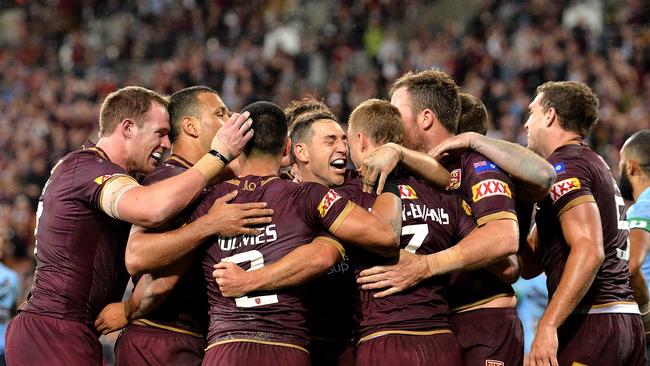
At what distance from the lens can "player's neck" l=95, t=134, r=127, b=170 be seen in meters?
5.97

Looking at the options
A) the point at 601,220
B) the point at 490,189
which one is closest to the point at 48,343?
the point at 490,189

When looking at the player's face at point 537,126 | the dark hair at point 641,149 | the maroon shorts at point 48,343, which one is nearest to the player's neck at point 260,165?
the maroon shorts at point 48,343

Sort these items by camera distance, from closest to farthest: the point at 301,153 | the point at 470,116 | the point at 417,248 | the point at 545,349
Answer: the point at 417,248 → the point at 545,349 → the point at 301,153 → the point at 470,116

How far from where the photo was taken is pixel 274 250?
17.0 feet

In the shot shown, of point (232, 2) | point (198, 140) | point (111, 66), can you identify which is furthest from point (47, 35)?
point (198, 140)

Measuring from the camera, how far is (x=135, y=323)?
5.83 m

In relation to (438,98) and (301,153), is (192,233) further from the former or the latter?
(438,98)

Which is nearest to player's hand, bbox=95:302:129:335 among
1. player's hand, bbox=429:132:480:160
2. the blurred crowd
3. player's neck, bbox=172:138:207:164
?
player's neck, bbox=172:138:207:164

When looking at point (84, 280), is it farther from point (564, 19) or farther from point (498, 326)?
point (564, 19)

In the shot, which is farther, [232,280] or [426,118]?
[426,118]

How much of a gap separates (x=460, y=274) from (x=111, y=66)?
1868cm

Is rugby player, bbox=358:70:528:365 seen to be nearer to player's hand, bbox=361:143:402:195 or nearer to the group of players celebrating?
the group of players celebrating

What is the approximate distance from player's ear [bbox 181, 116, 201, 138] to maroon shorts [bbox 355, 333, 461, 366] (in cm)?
198

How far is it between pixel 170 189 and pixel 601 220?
118 inches
